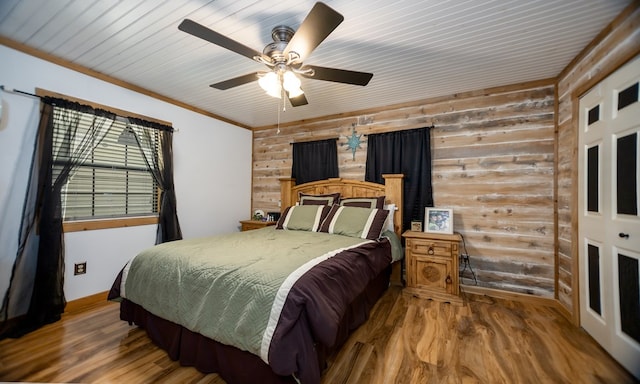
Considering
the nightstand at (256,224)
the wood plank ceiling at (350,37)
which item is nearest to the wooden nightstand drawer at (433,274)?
the wood plank ceiling at (350,37)

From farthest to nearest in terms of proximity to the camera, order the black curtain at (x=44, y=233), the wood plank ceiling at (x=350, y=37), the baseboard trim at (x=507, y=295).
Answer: the baseboard trim at (x=507, y=295)
the black curtain at (x=44, y=233)
the wood plank ceiling at (x=350, y=37)

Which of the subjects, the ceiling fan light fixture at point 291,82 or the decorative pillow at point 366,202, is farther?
the decorative pillow at point 366,202

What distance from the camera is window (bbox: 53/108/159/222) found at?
2.45 m

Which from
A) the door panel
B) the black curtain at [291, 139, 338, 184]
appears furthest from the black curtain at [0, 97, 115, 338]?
the door panel

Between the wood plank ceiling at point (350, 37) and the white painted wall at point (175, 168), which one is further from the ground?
the wood plank ceiling at point (350, 37)

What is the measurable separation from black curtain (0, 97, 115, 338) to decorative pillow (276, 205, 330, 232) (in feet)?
6.84

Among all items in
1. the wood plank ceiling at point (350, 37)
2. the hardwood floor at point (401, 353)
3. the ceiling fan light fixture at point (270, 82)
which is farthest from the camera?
the ceiling fan light fixture at point (270, 82)

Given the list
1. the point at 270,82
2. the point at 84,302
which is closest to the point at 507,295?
the point at 270,82

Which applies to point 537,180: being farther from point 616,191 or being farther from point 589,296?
point 589,296

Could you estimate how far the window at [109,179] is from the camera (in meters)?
2.45

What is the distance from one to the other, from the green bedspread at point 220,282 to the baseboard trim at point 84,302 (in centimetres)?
98

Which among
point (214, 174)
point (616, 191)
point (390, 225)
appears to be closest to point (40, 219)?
point (214, 174)

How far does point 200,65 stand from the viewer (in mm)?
2416

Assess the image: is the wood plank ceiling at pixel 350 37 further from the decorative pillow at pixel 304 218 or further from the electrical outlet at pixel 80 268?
the electrical outlet at pixel 80 268
